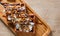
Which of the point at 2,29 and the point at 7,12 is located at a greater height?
the point at 7,12

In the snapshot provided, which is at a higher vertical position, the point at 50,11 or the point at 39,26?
the point at 50,11

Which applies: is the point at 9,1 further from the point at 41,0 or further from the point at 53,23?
the point at 53,23

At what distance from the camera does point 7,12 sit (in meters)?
2.03

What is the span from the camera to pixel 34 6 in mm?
2088

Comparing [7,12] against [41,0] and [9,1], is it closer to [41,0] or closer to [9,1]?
[9,1]

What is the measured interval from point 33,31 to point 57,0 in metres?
0.44

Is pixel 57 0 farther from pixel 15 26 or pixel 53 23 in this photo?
pixel 15 26

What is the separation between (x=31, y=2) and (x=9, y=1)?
26 cm

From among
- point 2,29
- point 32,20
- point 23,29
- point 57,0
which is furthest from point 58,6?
point 2,29

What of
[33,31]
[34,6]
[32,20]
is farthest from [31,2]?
[33,31]

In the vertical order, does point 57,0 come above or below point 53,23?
above

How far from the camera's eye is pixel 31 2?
6.82ft

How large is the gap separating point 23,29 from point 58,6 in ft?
1.57

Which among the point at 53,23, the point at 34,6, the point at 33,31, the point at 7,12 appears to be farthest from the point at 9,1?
the point at 53,23
